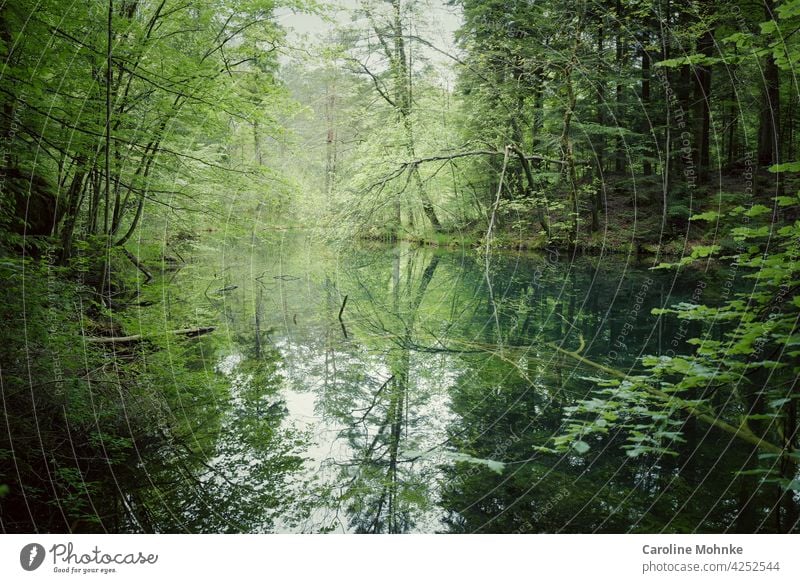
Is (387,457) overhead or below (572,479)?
below

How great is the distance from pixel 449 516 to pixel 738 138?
2342 cm

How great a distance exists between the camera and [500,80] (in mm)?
11586

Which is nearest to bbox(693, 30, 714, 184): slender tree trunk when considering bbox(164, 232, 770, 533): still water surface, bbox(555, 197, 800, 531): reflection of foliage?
bbox(164, 232, 770, 533): still water surface

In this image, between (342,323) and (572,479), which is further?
(342,323)

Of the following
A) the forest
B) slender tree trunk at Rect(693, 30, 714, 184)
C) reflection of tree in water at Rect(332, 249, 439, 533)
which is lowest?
reflection of tree in water at Rect(332, 249, 439, 533)

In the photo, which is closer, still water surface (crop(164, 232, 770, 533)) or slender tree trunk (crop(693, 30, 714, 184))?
still water surface (crop(164, 232, 770, 533))

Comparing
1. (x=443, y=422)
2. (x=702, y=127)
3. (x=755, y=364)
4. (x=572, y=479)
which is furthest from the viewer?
(x=702, y=127)

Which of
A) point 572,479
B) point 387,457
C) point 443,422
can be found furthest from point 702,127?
point 387,457

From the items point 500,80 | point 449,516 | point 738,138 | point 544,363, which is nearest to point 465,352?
point 544,363

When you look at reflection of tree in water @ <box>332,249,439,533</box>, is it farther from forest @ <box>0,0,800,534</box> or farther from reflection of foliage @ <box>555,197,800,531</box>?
reflection of foliage @ <box>555,197,800,531</box>

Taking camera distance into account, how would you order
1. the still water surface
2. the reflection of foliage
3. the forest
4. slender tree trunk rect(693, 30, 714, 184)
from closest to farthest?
the reflection of foliage → the forest → the still water surface → slender tree trunk rect(693, 30, 714, 184)

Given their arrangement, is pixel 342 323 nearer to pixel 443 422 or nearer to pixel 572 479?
pixel 443 422

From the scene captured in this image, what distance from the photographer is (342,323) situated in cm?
855

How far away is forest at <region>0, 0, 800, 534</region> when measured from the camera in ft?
10.2
